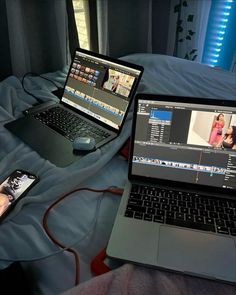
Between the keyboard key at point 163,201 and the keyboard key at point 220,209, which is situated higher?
the keyboard key at point 163,201

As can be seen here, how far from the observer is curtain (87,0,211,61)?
6.51ft

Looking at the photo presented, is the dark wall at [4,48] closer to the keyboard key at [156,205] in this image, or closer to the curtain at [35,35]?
the curtain at [35,35]

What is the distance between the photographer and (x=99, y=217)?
73 centimetres

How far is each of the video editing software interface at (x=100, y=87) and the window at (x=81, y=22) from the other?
3.11 ft

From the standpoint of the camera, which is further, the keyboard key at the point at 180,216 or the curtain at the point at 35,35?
the curtain at the point at 35,35

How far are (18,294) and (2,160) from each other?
0.44m

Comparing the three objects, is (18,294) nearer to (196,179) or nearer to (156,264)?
(156,264)

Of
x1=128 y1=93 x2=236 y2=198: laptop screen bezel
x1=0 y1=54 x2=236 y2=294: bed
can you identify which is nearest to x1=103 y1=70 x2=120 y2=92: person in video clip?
x1=0 y1=54 x2=236 y2=294: bed

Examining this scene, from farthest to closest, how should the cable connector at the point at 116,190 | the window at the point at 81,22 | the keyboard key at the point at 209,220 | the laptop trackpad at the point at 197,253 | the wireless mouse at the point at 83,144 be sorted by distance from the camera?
1. the window at the point at 81,22
2. the wireless mouse at the point at 83,144
3. the cable connector at the point at 116,190
4. the keyboard key at the point at 209,220
5. the laptop trackpad at the point at 197,253

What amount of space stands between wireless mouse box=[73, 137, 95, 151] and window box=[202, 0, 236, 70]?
186 cm

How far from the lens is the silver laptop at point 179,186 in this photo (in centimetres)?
62

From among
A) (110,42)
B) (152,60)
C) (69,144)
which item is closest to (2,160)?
(69,144)

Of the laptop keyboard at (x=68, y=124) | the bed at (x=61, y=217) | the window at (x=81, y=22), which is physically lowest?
the bed at (x=61, y=217)

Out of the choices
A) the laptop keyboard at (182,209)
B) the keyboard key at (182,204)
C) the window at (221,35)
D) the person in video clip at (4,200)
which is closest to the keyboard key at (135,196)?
the laptop keyboard at (182,209)
